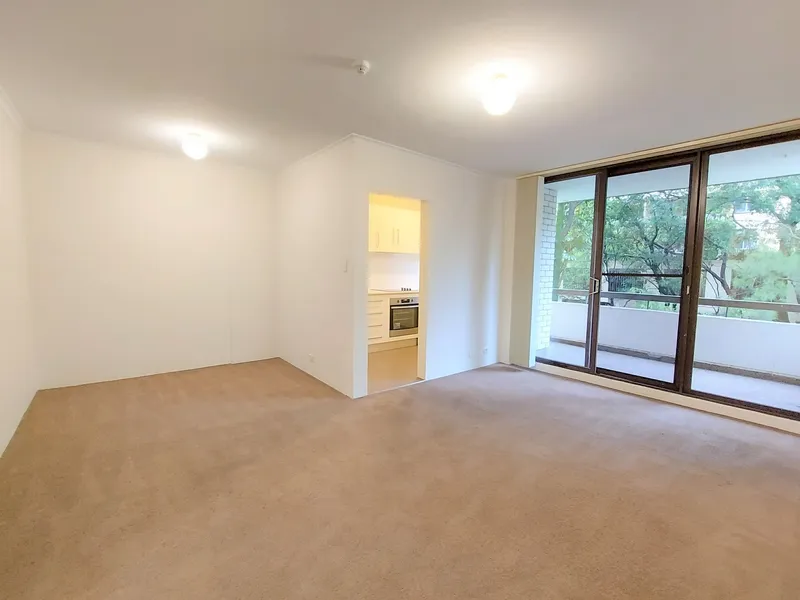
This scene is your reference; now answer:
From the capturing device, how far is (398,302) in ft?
19.5

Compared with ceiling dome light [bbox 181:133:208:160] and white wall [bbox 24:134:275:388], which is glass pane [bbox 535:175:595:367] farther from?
ceiling dome light [bbox 181:133:208:160]

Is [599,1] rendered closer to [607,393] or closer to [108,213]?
[607,393]

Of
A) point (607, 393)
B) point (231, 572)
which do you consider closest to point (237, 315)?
point (231, 572)

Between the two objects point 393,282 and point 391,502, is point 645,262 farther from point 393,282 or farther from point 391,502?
point 391,502

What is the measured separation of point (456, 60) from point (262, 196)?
3.60m

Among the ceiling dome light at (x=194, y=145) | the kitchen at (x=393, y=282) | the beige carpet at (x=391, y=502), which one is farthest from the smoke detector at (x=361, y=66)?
the kitchen at (x=393, y=282)

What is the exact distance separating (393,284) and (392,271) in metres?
0.23

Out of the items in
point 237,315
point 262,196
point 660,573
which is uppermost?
point 262,196

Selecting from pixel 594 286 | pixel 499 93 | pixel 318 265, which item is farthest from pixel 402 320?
pixel 499 93

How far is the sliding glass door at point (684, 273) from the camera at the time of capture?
3.71 metres

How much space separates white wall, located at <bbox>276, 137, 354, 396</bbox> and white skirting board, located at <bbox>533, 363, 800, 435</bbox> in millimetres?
2767

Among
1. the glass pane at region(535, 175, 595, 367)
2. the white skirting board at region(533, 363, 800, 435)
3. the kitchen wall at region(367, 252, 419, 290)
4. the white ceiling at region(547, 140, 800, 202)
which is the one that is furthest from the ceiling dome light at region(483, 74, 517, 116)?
the kitchen wall at region(367, 252, 419, 290)

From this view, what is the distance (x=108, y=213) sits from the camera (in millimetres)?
4027

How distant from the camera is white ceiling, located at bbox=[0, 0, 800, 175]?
179 centimetres
